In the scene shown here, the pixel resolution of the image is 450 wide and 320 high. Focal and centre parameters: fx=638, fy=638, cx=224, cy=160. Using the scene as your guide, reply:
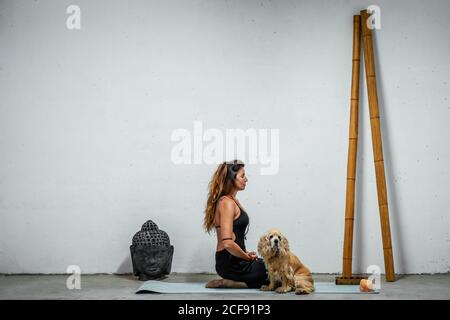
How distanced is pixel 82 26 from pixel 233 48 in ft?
4.42

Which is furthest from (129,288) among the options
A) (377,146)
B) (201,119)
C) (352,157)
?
(377,146)

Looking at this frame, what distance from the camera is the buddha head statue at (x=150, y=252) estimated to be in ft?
16.6

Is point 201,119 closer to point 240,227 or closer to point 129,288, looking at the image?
point 240,227

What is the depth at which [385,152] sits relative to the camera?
18.2ft

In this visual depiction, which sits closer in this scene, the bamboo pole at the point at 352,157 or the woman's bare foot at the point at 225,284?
the woman's bare foot at the point at 225,284

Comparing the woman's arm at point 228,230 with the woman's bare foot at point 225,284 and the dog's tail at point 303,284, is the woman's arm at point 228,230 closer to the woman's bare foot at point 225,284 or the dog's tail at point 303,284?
the woman's bare foot at point 225,284


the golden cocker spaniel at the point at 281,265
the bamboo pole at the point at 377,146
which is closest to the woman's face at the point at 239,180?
the golden cocker spaniel at the point at 281,265

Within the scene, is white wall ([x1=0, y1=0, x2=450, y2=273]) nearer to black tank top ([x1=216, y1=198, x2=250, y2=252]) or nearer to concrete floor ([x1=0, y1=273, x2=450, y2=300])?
concrete floor ([x1=0, y1=273, x2=450, y2=300])

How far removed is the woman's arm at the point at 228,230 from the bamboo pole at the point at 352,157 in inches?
43.4

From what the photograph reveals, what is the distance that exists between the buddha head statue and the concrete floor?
0.12 m

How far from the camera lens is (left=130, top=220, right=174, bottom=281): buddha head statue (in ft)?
16.6

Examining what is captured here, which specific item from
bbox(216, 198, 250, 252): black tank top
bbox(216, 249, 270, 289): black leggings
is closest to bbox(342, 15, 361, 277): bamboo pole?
bbox(216, 249, 270, 289): black leggings

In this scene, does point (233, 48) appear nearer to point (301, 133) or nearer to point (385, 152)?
point (301, 133)
